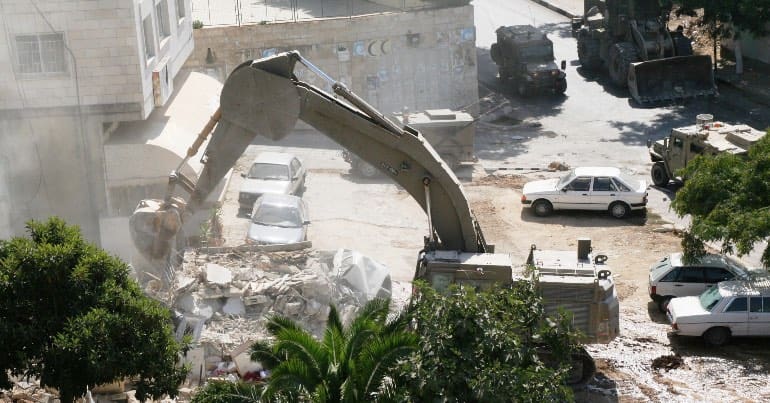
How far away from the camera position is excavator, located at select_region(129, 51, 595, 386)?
1877 centimetres

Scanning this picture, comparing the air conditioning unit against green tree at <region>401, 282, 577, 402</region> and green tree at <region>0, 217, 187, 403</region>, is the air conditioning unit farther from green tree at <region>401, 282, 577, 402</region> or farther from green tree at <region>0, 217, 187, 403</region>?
green tree at <region>401, 282, 577, 402</region>

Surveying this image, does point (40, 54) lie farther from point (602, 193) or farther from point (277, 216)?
point (602, 193)

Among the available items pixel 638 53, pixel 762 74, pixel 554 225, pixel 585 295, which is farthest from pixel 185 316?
pixel 762 74

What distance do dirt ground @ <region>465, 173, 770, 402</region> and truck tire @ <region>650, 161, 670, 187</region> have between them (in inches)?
97.6

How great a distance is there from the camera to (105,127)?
1097 inches

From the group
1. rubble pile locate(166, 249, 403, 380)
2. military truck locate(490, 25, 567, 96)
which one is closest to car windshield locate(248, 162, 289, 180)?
rubble pile locate(166, 249, 403, 380)

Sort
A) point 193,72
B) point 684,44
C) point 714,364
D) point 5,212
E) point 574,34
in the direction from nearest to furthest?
point 714,364 → point 5,212 → point 193,72 → point 684,44 → point 574,34

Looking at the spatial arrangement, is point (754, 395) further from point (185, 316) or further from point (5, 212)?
point (5, 212)

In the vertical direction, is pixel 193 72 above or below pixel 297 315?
above

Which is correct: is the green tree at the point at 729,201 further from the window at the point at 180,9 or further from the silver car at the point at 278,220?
the window at the point at 180,9

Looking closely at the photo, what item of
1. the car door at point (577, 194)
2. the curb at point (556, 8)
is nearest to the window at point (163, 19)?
the car door at point (577, 194)

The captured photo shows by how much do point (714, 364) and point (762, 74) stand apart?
23.7 m

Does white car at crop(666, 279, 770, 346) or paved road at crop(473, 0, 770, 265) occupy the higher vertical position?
paved road at crop(473, 0, 770, 265)

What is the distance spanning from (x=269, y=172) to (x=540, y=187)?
23.8ft
